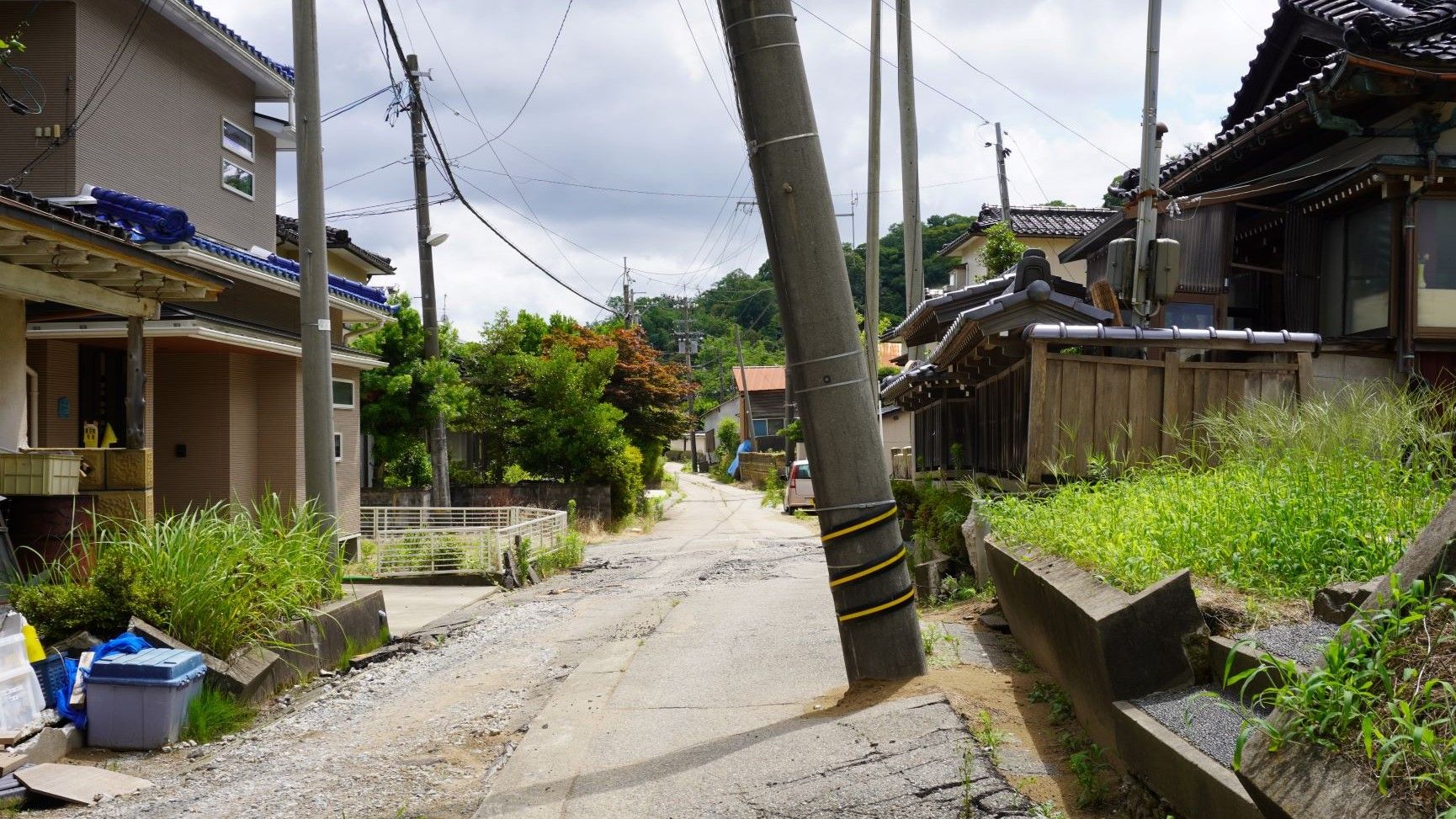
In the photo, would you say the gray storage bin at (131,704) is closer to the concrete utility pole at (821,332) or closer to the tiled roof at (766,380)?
the concrete utility pole at (821,332)

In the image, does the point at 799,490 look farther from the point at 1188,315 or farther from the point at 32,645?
the point at 32,645

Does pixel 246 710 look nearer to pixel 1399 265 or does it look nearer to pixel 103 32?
pixel 1399 265

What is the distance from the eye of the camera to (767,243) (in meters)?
6.40

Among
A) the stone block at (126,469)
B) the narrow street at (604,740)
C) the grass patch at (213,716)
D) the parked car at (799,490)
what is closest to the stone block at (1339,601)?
the narrow street at (604,740)

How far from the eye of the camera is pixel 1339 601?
13.8ft

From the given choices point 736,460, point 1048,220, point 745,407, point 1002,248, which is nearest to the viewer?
point 1002,248

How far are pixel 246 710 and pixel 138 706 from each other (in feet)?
3.15

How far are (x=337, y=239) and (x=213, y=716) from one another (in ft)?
63.0

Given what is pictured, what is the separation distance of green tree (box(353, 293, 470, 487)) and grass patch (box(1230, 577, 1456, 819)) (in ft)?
76.0

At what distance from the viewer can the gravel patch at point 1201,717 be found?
369cm

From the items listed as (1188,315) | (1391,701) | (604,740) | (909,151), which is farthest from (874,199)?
(1391,701)

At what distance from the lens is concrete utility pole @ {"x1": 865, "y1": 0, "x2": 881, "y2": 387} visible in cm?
2064

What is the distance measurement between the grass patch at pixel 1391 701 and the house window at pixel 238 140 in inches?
770

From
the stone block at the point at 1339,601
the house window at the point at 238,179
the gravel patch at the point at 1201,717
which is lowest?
the gravel patch at the point at 1201,717
